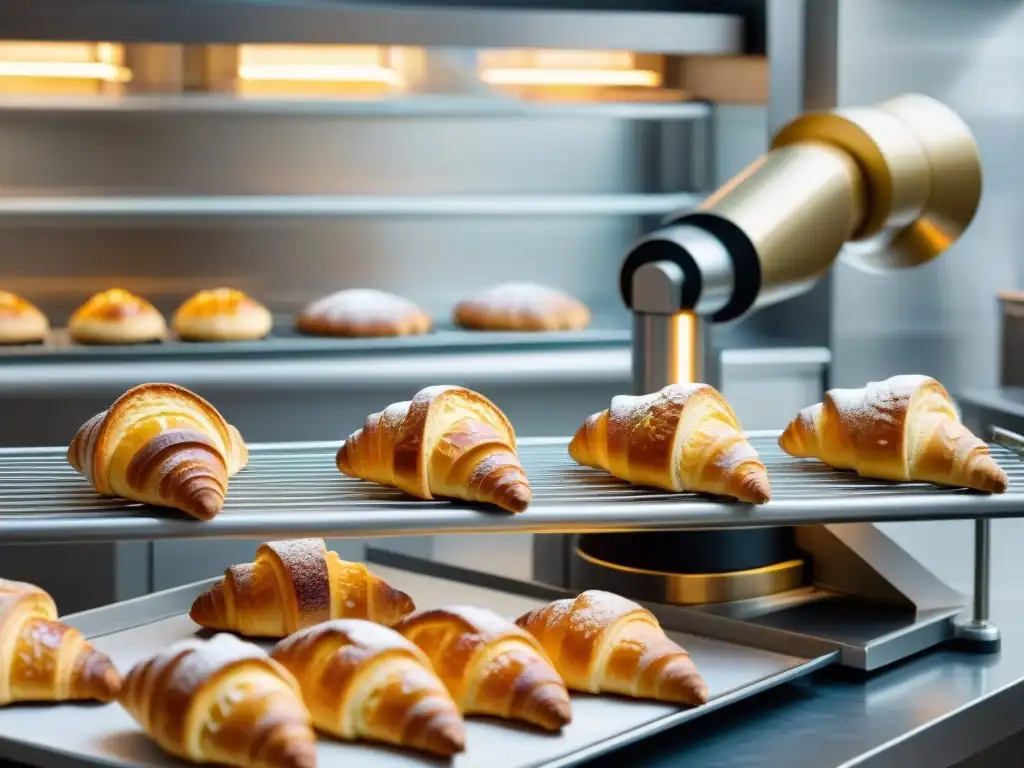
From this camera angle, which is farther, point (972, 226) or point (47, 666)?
point (972, 226)

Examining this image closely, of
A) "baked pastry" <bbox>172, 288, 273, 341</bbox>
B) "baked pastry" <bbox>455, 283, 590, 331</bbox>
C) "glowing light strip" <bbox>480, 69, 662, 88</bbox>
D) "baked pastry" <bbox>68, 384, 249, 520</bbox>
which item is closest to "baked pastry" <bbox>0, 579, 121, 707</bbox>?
"baked pastry" <bbox>68, 384, 249, 520</bbox>

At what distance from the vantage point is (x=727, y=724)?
117cm

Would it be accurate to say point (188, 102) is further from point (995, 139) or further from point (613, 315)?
point (995, 139)

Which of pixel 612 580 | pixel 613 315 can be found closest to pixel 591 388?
pixel 613 315

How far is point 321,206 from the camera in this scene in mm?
3121

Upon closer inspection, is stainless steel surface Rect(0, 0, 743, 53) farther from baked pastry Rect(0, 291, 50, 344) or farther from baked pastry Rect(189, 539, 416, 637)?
baked pastry Rect(189, 539, 416, 637)

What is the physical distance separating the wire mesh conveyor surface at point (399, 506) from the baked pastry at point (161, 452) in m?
0.01

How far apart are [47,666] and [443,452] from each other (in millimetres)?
330

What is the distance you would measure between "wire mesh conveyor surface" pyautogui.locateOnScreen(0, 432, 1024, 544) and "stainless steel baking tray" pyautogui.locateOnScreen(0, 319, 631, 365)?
170 centimetres

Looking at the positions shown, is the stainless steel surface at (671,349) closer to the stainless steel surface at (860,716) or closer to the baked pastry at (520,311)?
the stainless steel surface at (860,716)

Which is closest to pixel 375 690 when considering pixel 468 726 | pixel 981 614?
pixel 468 726

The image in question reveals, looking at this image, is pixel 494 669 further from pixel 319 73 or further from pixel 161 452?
pixel 319 73

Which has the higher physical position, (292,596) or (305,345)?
(305,345)


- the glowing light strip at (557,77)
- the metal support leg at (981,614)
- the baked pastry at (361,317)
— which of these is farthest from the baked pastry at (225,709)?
the glowing light strip at (557,77)
